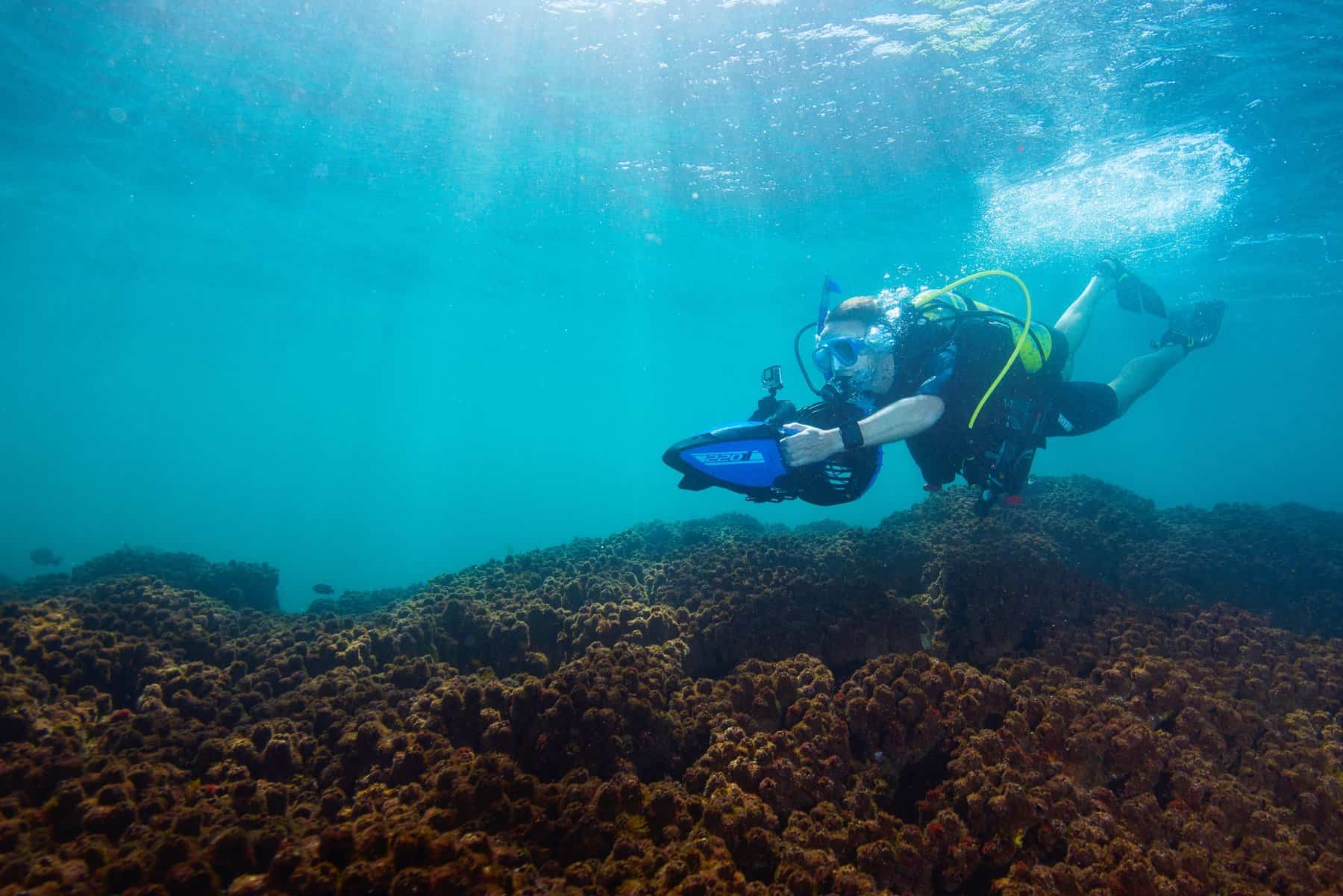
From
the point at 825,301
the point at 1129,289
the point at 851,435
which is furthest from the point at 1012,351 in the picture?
the point at 1129,289

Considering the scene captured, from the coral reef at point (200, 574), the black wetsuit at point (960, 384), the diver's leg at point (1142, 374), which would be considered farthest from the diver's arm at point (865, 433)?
the coral reef at point (200, 574)

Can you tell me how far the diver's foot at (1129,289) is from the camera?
9.06 meters

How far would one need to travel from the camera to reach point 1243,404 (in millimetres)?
72062

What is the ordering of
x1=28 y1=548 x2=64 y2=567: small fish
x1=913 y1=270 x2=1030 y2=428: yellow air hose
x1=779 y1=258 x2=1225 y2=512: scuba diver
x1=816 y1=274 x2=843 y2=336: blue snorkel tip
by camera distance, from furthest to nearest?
x1=28 y1=548 x2=64 y2=567: small fish < x1=816 y1=274 x2=843 y2=336: blue snorkel tip < x1=913 y1=270 x2=1030 y2=428: yellow air hose < x1=779 y1=258 x2=1225 y2=512: scuba diver

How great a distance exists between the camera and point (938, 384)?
16.4 feet

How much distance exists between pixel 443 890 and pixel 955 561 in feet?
16.0

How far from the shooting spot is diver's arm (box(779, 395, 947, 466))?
468cm

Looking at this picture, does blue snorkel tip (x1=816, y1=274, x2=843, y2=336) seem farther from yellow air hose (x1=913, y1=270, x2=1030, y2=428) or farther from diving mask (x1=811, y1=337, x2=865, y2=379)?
yellow air hose (x1=913, y1=270, x2=1030, y2=428)

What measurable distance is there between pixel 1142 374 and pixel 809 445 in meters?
6.61

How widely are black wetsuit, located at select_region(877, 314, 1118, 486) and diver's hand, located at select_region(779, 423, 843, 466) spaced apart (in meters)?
0.96

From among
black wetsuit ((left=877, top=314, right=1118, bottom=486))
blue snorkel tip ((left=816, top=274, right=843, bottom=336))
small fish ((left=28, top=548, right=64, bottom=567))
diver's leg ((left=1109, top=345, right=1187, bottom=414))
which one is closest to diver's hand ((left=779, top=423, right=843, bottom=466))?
black wetsuit ((left=877, top=314, right=1118, bottom=486))

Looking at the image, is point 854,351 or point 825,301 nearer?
point 854,351

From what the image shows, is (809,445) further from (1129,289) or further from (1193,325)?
(1129,289)

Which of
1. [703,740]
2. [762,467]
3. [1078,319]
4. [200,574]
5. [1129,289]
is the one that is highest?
[1129,289]
